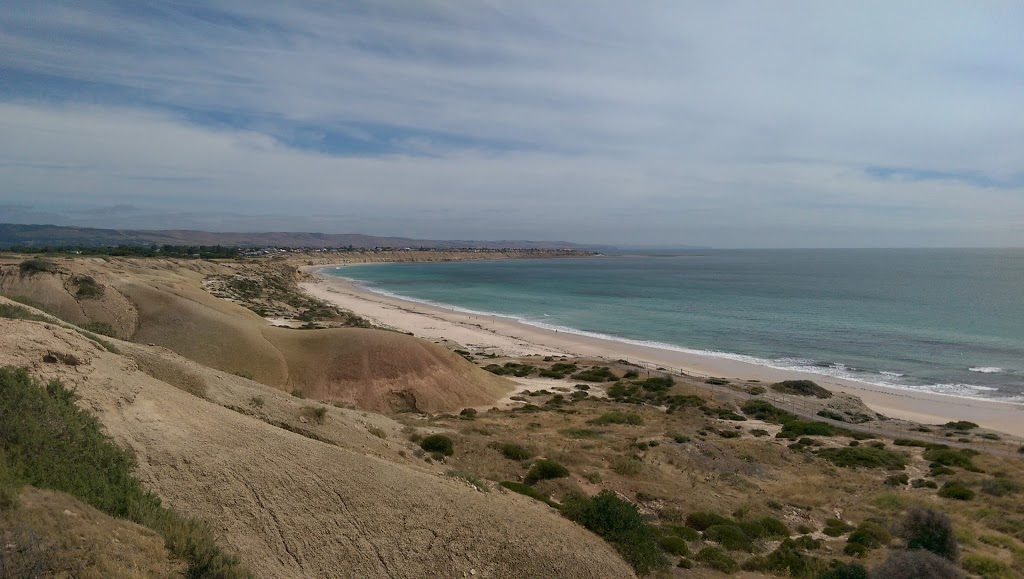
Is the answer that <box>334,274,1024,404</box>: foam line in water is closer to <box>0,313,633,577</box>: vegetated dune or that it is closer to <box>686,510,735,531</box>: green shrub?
<box>686,510,735,531</box>: green shrub

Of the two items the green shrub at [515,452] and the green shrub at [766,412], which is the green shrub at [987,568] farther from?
the green shrub at [766,412]

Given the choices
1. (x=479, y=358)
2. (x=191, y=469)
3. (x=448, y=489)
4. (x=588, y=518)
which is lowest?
(x=479, y=358)

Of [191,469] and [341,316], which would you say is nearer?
[191,469]

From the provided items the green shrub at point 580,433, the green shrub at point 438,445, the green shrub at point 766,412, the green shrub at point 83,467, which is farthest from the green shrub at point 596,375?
the green shrub at point 83,467

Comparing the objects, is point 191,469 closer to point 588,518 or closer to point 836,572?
point 588,518

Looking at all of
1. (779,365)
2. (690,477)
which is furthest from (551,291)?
(690,477)

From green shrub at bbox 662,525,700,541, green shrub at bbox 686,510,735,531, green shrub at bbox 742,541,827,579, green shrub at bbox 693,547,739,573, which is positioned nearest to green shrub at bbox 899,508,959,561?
green shrub at bbox 742,541,827,579
